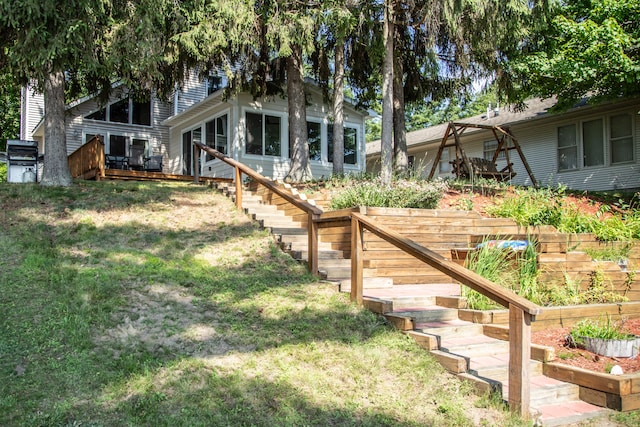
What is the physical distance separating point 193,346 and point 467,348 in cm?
242

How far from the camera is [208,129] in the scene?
714 inches

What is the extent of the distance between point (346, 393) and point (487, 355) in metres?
1.51

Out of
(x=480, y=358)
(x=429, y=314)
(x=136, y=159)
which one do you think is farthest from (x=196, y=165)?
(x=480, y=358)

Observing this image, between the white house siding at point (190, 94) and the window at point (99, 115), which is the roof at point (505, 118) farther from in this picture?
the window at point (99, 115)

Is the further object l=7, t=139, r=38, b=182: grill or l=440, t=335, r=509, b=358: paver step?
l=7, t=139, r=38, b=182: grill

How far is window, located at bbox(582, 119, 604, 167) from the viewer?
17.0m

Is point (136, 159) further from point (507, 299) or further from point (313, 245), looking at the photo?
point (507, 299)

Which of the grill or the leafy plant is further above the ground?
the grill

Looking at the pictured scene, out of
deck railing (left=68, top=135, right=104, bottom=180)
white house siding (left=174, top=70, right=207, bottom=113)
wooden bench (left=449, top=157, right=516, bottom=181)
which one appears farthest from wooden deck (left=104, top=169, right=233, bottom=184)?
white house siding (left=174, top=70, right=207, bottom=113)

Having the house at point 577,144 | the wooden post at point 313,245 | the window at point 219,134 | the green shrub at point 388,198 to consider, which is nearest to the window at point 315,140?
the house at point 577,144

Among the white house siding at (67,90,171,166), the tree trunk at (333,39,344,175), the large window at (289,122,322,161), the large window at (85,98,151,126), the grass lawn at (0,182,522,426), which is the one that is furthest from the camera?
the large window at (85,98,151,126)

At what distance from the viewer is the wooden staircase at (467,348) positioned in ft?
13.3

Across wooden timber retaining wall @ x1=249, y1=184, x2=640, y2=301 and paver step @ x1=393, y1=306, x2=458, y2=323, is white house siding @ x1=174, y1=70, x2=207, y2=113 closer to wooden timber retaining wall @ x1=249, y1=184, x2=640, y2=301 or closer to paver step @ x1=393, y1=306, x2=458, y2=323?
wooden timber retaining wall @ x1=249, y1=184, x2=640, y2=301

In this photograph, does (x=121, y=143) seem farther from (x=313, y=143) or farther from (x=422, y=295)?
(x=422, y=295)
